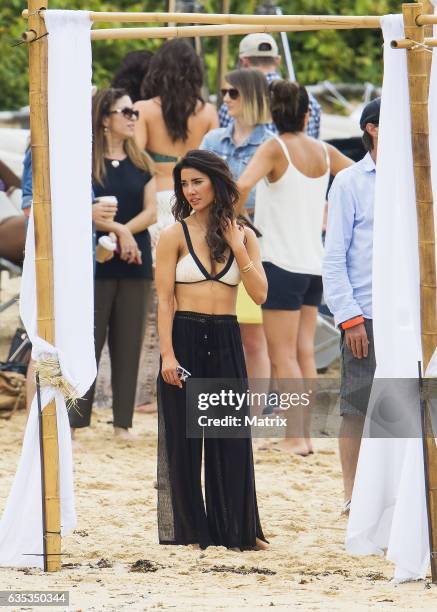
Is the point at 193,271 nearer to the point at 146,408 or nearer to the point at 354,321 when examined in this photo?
the point at 354,321

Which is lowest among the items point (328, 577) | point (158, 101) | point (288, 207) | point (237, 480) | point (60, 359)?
point (328, 577)

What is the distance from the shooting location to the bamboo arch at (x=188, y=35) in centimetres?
475

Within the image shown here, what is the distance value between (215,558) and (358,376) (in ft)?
3.24

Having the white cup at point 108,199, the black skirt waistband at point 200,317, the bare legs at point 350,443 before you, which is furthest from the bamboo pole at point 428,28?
the white cup at point 108,199

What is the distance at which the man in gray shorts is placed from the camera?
18.4ft

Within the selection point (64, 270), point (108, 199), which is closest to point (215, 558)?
point (64, 270)

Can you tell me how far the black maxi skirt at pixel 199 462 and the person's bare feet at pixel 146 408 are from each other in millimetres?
3192

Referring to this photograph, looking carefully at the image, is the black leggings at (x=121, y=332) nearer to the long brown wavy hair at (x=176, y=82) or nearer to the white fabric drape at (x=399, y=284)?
the long brown wavy hair at (x=176, y=82)

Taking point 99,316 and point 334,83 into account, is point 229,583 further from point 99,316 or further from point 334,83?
point 334,83

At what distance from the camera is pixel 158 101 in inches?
314

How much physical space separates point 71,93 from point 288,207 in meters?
2.52

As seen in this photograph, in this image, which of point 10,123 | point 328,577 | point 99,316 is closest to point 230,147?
point 99,316

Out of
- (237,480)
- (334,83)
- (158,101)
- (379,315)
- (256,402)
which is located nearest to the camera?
(379,315)

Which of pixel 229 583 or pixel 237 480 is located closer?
pixel 229 583
